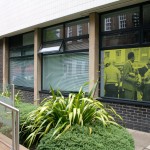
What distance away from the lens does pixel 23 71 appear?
1261 cm

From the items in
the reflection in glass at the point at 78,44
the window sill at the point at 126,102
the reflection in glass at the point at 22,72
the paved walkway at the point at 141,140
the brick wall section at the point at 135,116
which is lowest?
the paved walkway at the point at 141,140

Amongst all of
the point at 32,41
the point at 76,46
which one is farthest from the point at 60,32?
the point at 32,41

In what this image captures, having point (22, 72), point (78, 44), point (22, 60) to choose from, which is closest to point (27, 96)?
A: point (22, 72)

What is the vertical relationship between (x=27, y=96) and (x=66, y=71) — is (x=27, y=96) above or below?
below

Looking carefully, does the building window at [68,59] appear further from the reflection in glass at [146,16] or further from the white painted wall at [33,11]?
the reflection in glass at [146,16]

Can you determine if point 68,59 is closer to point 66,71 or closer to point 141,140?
point 66,71

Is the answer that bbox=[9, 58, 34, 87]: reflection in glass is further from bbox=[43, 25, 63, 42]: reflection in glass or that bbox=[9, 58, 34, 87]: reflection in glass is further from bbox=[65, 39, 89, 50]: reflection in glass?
bbox=[65, 39, 89, 50]: reflection in glass

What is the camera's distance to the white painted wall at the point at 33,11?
8383 mm

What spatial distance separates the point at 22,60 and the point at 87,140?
30.7ft

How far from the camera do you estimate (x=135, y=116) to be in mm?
7109

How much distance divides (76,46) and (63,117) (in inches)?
197

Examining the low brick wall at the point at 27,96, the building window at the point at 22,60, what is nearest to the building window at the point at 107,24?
the building window at the point at 22,60

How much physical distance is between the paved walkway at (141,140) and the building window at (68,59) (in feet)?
8.43

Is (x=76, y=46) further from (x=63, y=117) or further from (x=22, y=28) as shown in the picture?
(x=63, y=117)
